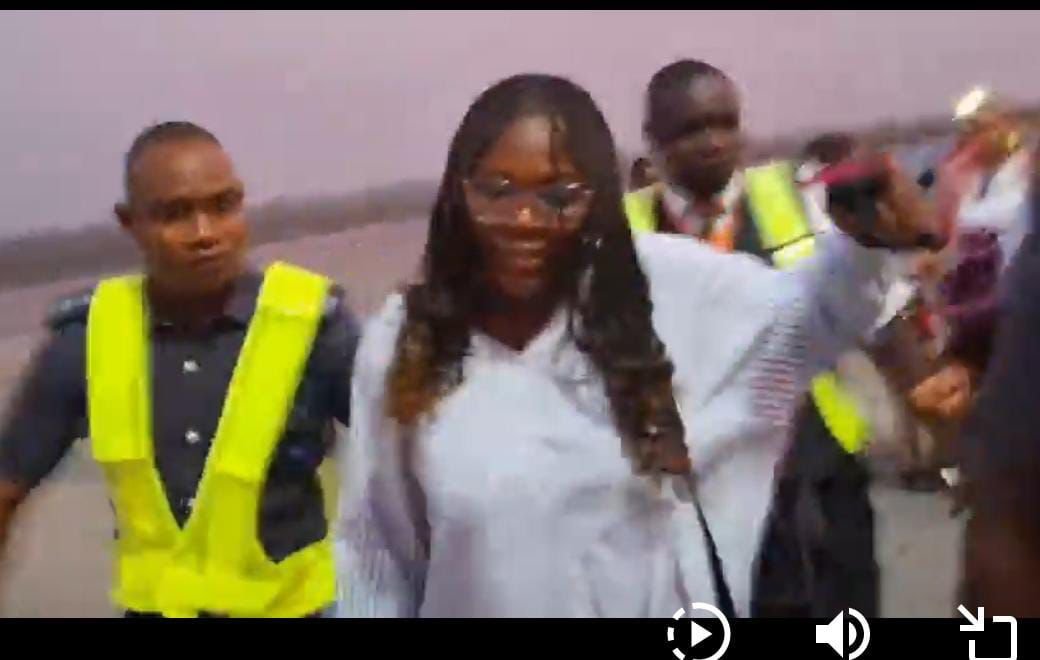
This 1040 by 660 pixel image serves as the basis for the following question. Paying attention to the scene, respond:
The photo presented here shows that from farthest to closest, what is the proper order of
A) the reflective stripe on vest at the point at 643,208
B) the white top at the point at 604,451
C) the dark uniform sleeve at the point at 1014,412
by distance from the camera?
the reflective stripe on vest at the point at 643,208, the white top at the point at 604,451, the dark uniform sleeve at the point at 1014,412

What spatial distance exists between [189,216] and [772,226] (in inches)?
16.1

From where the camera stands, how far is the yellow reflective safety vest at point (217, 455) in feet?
3.77

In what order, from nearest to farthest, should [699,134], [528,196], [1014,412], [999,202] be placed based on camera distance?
1. [1014,412]
2. [528,196]
3. [999,202]
4. [699,134]

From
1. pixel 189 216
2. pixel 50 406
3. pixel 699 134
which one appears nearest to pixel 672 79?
pixel 699 134

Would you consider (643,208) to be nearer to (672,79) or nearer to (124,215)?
(672,79)

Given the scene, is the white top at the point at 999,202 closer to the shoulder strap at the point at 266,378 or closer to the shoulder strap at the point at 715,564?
the shoulder strap at the point at 715,564

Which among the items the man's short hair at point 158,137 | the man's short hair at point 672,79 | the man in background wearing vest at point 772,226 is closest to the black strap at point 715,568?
the man in background wearing vest at point 772,226

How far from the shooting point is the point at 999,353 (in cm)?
74

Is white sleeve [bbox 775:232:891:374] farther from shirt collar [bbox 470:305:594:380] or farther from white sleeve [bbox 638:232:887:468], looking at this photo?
shirt collar [bbox 470:305:594:380]

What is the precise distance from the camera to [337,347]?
1156 millimetres
